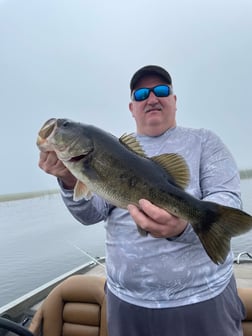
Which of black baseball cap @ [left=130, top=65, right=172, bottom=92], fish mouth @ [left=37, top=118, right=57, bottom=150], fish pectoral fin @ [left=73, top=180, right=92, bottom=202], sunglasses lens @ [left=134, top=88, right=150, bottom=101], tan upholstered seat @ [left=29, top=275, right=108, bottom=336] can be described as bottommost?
tan upholstered seat @ [left=29, top=275, right=108, bottom=336]

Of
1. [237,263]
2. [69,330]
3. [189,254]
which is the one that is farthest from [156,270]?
[237,263]

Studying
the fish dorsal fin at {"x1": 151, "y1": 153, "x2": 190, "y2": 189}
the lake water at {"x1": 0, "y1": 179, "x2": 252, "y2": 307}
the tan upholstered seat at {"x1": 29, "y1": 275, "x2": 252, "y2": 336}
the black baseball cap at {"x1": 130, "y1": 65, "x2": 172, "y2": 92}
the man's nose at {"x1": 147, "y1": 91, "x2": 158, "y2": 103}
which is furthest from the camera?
the lake water at {"x1": 0, "y1": 179, "x2": 252, "y2": 307}

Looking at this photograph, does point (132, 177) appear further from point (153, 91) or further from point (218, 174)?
point (153, 91)

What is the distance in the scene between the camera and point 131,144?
2.13 m

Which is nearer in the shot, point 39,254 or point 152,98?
point 152,98

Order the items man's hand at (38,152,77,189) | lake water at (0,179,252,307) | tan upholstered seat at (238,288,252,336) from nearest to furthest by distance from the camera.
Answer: man's hand at (38,152,77,189) → tan upholstered seat at (238,288,252,336) → lake water at (0,179,252,307)

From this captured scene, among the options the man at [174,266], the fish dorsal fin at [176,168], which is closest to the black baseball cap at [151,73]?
the man at [174,266]

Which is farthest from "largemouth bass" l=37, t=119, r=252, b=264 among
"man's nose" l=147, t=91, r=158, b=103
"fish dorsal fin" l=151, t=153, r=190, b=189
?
"man's nose" l=147, t=91, r=158, b=103

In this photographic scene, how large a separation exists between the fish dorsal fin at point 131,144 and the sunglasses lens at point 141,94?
25.8 inches

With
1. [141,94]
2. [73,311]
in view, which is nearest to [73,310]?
[73,311]

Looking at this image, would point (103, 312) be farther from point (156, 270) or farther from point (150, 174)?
point (150, 174)

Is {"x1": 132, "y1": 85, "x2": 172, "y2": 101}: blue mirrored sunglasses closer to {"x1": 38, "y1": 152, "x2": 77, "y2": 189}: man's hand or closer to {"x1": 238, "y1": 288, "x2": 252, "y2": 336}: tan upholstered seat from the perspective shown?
{"x1": 38, "y1": 152, "x2": 77, "y2": 189}: man's hand

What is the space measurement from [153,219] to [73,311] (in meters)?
2.77

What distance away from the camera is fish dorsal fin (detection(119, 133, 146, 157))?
6.89 ft
